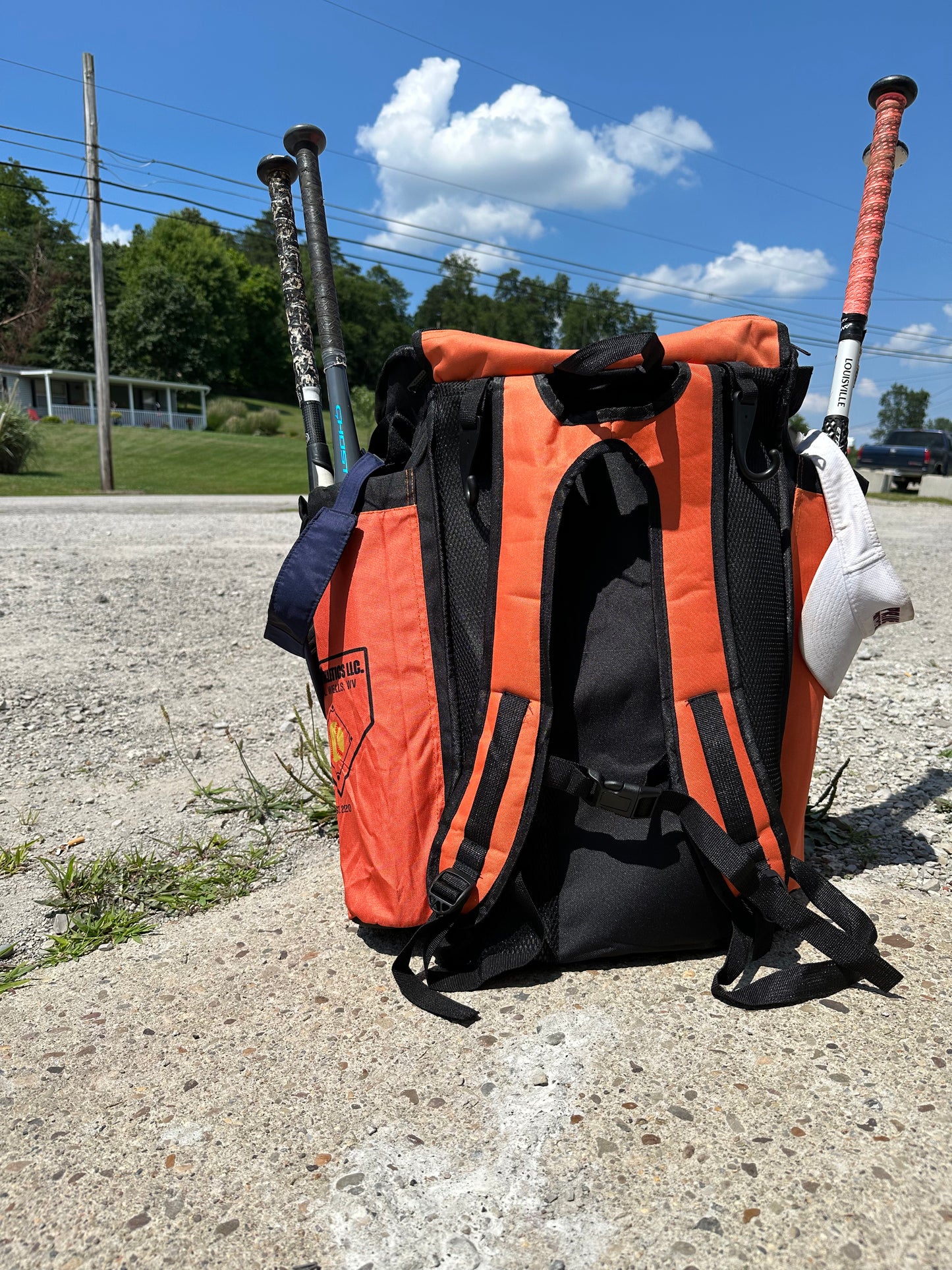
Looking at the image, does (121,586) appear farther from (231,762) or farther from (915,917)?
(915,917)

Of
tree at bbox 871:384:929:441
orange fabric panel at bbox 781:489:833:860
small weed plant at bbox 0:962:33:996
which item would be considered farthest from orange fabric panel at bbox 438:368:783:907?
tree at bbox 871:384:929:441

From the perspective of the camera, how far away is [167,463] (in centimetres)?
2473

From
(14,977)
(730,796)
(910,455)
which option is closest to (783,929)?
(730,796)

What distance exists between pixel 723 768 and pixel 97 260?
17500 millimetres

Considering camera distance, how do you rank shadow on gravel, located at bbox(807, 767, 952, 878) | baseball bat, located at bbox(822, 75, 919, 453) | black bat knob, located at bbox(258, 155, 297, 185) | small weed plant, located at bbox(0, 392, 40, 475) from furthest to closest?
1. small weed plant, located at bbox(0, 392, 40, 475)
2. black bat knob, located at bbox(258, 155, 297, 185)
3. shadow on gravel, located at bbox(807, 767, 952, 878)
4. baseball bat, located at bbox(822, 75, 919, 453)

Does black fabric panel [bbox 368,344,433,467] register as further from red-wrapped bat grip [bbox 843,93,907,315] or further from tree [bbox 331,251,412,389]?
tree [bbox 331,251,412,389]

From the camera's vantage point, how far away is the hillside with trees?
171ft

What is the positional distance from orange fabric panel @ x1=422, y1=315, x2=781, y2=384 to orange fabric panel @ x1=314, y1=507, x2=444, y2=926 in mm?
299

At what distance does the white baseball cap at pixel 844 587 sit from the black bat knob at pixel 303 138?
4.66 ft

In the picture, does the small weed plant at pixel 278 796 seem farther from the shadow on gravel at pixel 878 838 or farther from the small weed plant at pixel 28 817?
the shadow on gravel at pixel 878 838

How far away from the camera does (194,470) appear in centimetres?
2341

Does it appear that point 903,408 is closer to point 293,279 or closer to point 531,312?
point 531,312

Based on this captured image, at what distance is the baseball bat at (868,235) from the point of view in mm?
1869

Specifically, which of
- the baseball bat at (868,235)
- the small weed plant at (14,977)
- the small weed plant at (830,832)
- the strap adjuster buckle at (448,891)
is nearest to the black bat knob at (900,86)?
the baseball bat at (868,235)
